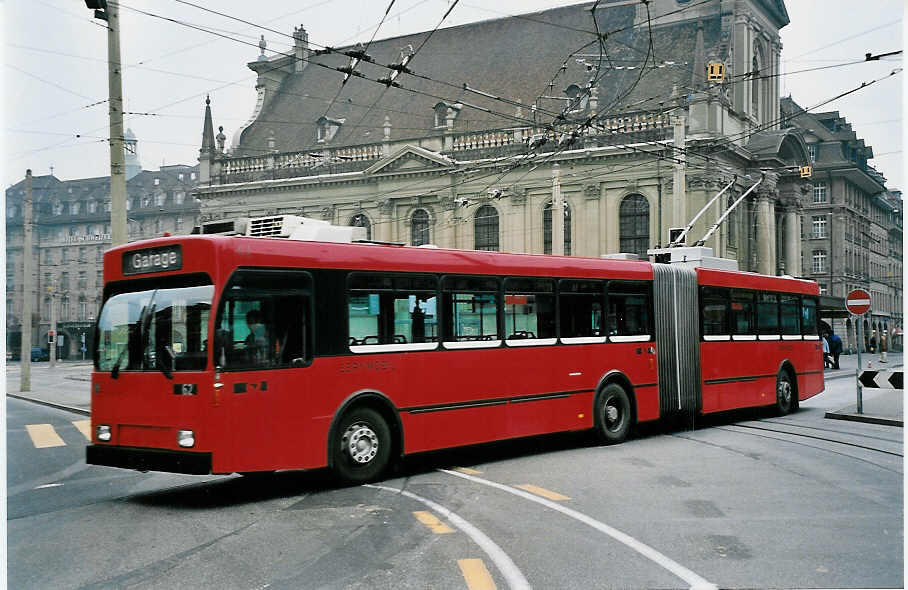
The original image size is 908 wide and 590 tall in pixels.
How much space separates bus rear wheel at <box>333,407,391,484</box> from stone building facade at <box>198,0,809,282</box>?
106ft

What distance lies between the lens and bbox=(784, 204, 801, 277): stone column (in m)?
56.8

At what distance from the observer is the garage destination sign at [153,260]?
9.80m

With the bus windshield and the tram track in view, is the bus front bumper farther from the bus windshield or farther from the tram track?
the tram track

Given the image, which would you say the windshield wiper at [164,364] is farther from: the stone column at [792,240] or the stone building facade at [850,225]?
the stone column at [792,240]

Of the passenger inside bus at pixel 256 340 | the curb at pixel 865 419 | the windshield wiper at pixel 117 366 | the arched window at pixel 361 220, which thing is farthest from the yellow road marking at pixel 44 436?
the arched window at pixel 361 220

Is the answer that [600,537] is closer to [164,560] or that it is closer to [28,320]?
[164,560]

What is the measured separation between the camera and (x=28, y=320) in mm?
33031

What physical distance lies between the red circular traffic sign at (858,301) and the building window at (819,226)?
37804 mm

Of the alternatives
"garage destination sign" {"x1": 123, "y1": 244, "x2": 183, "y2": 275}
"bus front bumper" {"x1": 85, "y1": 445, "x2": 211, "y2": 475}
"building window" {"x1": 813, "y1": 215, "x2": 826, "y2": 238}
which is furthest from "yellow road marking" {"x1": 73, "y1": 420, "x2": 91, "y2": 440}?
"building window" {"x1": 813, "y1": 215, "x2": 826, "y2": 238}

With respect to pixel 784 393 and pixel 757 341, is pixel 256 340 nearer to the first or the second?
pixel 757 341

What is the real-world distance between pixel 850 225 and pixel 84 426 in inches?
1087

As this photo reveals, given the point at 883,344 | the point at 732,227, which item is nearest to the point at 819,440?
the point at 883,344

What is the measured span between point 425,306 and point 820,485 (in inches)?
187

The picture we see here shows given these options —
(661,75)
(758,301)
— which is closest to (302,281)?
(758,301)
